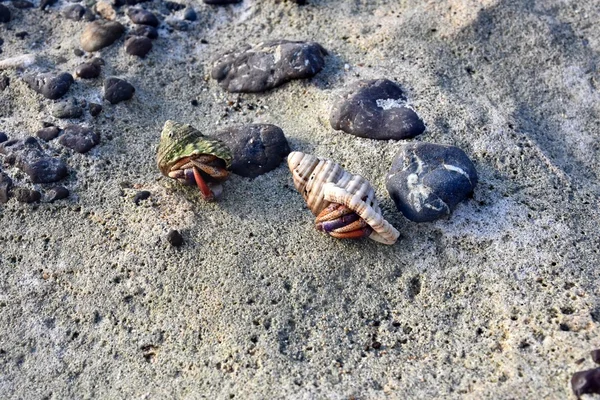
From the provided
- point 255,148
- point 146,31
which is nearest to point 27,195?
point 255,148

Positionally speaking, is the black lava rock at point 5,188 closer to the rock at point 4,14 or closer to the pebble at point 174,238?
the pebble at point 174,238

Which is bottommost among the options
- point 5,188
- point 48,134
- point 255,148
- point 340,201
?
point 5,188

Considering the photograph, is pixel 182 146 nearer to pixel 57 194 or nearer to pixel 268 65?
pixel 57 194

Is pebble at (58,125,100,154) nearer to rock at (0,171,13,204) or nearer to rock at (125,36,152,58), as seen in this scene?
rock at (0,171,13,204)

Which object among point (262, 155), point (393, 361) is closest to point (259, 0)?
point (262, 155)

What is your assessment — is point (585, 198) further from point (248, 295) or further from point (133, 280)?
point (133, 280)
